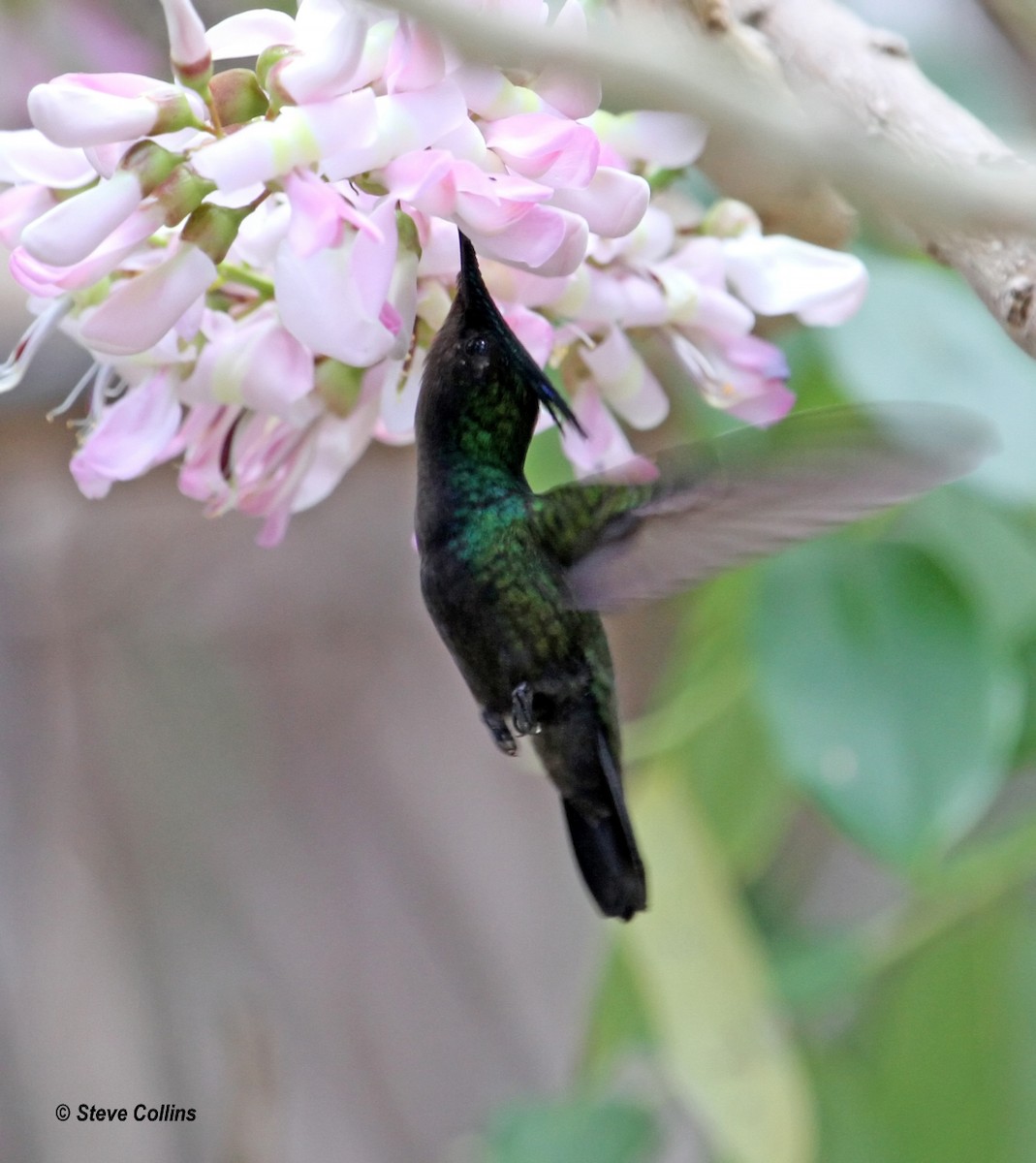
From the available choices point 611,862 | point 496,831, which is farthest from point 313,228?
point 496,831

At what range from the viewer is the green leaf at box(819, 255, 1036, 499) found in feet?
2.68

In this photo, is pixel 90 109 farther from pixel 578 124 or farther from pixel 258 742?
pixel 258 742

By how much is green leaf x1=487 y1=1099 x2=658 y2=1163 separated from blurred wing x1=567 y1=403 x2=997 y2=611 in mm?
714

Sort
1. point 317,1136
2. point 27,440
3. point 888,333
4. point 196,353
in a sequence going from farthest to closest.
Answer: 1. point 317,1136
2. point 27,440
3. point 888,333
4. point 196,353

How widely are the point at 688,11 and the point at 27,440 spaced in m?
0.99

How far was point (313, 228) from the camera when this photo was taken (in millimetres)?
448

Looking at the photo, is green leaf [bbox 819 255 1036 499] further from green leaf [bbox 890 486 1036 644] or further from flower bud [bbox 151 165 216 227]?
flower bud [bbox 151 165 216 227]

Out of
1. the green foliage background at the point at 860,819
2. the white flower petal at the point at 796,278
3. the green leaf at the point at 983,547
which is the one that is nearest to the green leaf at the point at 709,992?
the green foliage background at the point at 860,819

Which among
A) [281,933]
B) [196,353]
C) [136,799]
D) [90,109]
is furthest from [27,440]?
[90,109]

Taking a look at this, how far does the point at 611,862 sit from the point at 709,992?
0.37m

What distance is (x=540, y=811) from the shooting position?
199 cm

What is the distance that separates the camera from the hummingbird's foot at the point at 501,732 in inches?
24.4

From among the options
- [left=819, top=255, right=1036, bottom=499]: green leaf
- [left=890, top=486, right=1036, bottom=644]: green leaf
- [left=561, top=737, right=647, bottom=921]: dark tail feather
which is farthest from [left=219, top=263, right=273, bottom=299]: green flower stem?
[left=890, top=486, right=1036, bottom=644]: green leaf

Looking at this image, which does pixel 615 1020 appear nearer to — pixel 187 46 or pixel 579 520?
pixel 579 520
